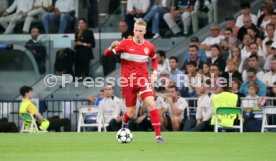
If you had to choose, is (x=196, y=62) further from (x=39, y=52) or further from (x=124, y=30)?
(x=39, y=52)

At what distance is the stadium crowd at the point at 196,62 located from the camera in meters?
28.5

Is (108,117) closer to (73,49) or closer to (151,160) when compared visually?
(73,49)

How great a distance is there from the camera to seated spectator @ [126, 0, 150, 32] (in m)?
32.1

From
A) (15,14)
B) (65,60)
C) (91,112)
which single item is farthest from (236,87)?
(15,14)

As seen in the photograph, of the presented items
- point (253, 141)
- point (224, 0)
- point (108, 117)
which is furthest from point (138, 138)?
point (224, 0)

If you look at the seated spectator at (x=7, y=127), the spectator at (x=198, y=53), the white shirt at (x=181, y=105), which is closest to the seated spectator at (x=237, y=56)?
the spectator at (x=198, y=53)

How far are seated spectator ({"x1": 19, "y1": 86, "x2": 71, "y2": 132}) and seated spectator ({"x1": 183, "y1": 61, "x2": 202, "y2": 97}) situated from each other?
3519 mm

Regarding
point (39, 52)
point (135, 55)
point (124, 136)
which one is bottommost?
point (124, 136)

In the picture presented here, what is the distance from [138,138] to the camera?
23.5 m

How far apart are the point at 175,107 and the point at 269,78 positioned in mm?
2670

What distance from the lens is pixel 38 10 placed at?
1323 inches

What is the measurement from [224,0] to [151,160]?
52.7ft

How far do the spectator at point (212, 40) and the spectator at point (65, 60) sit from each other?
4005mm

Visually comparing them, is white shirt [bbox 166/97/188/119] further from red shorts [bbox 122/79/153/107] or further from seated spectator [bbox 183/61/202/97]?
red shorts [bbox 122/79/153/107]
